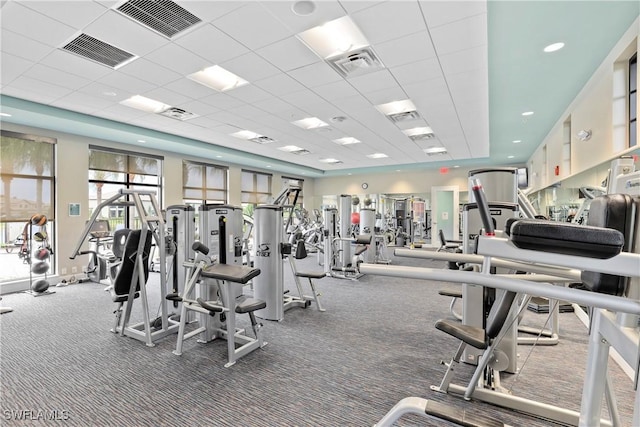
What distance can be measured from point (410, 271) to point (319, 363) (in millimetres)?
1984

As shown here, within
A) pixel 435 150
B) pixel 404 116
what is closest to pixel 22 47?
pixel 404 116

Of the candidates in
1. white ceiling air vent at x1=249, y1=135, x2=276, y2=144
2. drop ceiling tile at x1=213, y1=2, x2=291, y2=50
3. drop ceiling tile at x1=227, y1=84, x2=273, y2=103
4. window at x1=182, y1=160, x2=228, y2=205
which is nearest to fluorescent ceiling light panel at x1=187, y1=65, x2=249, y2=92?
drop ceiling tile at x1=227, y1=84, x2=273, y2=103

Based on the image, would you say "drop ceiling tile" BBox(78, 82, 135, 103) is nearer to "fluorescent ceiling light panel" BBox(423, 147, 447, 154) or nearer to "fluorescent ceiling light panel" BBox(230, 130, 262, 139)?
"fluorescent ceiling light panel" BBox(230, 130, 262, 139)

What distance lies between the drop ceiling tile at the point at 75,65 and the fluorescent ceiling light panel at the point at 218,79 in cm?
102

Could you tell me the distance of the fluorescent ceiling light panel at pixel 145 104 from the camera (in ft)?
15.5

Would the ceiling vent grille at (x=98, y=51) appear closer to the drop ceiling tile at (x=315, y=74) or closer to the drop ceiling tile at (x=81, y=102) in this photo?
the drop ceiling tile at (x=81, y=102)

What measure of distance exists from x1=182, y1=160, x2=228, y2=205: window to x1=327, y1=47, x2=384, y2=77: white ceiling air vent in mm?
6070

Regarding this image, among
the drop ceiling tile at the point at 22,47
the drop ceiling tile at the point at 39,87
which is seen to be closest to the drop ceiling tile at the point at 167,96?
the drop ceiling tile at the point at 39,87

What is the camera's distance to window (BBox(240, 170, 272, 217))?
34.1 feet

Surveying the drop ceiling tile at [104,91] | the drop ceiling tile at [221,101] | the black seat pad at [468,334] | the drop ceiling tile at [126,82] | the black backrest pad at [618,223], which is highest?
the drop ceiling tile at [221,101]

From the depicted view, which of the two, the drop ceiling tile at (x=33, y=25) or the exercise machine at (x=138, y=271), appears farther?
the exercise machine at (x=138, y=271)

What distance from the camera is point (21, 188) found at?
18.1 ft

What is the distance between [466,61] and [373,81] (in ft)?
3.74

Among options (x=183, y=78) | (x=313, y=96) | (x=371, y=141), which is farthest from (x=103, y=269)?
(x=371, y=141)
